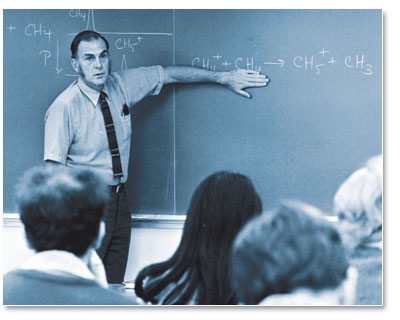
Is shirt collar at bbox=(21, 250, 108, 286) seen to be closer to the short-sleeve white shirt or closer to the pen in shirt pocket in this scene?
the short-sleeve white shirt

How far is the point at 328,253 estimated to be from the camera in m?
2.78

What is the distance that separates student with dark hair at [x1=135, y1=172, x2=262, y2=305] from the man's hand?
466 mm

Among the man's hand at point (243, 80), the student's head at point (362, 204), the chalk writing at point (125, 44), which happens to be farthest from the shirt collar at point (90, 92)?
the student's head at point (362, 204)

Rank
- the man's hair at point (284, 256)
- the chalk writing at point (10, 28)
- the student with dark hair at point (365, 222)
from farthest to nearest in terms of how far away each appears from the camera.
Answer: the chalk writing at point (10, 28) < the student with dark hair at point (365, 222) < the man's hair at point (284, 256)

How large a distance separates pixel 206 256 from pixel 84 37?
3.95ft

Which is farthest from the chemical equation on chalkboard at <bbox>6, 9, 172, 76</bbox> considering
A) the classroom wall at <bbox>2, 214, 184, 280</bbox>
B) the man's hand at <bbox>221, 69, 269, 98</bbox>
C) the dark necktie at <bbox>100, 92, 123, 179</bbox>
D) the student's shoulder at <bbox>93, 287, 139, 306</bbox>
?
the student's shoulder at <bbox>93, 287, 139, 306</bbox>

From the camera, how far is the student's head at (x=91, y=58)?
2.87 meters

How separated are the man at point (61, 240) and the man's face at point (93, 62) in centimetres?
45

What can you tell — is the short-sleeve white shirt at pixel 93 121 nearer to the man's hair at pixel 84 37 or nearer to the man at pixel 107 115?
the man at pixel 107 115

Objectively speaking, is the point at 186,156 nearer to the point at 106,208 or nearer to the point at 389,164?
the point at 106,208

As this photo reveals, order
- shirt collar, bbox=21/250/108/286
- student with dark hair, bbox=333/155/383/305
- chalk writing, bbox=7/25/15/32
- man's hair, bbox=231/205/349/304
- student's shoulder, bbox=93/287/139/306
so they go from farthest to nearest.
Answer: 1. chalk writing, bbox=7/25/15/32
2. student with dark hair, bbox=333/155/383/305
3. student's shoulder, bbox=93/287/139/306
4. man's hair, bbox=231/205/349/304
5. shirt collar, bbox=21/250/108/286

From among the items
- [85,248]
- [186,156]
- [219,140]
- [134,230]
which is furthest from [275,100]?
[85,248]

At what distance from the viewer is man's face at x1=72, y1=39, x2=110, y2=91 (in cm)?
287
